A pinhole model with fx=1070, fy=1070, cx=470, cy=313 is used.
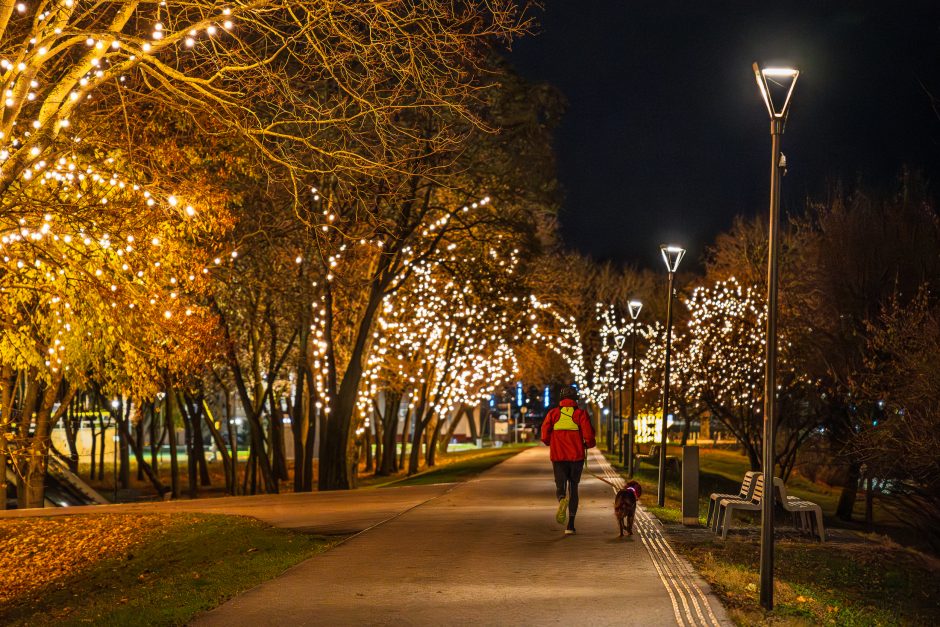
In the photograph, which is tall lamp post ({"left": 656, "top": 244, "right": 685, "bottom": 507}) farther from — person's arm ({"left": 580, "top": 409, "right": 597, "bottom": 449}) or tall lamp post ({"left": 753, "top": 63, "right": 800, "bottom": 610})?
tall lamp post ({"left": 753, "top": 63, "right": 800, "bottom": 610})

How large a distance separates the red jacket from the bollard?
9.66 ft

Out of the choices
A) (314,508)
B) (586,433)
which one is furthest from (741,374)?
(586,433)

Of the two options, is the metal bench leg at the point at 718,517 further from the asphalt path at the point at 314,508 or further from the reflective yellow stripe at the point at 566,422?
the asphalt path at the point at 314,508

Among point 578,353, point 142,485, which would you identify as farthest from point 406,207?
point 578,353

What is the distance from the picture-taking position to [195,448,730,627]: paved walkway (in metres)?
8.71

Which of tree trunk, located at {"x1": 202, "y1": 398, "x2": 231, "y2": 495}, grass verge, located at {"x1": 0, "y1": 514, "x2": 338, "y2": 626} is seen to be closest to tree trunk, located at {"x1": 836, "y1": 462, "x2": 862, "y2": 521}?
tree trunk, located at {"x1": 202, "y1": 398, "x2": 231, "y2": 495}

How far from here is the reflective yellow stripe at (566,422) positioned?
14.2 metres

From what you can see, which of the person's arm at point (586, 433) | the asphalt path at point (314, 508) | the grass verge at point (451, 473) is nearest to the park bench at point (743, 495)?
the person's arm at point (586, 433)

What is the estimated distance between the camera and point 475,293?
27.8 meters

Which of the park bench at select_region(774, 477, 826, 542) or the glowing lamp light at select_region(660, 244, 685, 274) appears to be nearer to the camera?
the park bench at select_region(774, 477, 826, 542)

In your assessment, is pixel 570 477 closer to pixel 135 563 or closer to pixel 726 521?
pixel 726 521

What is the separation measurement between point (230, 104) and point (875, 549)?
39.8 ft

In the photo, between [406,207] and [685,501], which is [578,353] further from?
[685,501]

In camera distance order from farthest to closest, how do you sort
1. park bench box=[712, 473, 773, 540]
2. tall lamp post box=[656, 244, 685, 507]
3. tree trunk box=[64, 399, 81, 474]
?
tree trunk box=[64, 399, 81, 474]
tall lamp post box=[656, 244, 685, 507]
park bench box=[712, 473, 773, 540]
